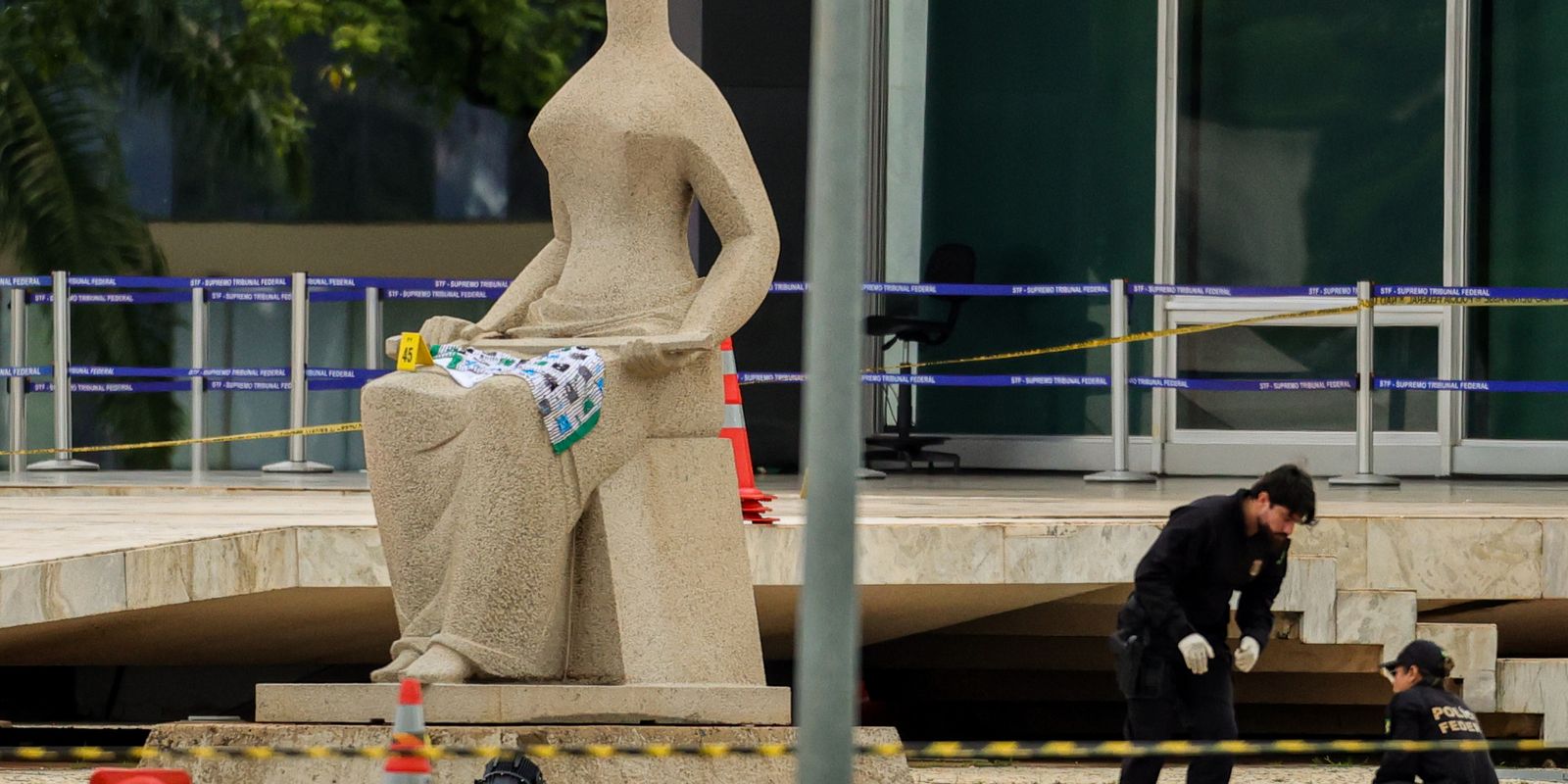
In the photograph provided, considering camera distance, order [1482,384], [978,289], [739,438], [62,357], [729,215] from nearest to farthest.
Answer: [729,215], [739,438], [1482,384], [978,289], [62,357]

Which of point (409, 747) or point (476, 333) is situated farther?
point (476, 333)

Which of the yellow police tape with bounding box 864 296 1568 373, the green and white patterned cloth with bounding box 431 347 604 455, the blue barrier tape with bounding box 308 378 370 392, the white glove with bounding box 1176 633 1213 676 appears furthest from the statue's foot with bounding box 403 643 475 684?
the blue barrier tape with bounding box 308 378 370 392

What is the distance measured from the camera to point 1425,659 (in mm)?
7941

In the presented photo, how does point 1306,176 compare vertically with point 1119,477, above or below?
above

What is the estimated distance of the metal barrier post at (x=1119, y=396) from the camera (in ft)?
49.9

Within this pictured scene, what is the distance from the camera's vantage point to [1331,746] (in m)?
5.89

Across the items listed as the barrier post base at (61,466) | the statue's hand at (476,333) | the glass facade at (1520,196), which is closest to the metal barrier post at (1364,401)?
the glass facade at (1520,196)

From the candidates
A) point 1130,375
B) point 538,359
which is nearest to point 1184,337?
point 1130,375

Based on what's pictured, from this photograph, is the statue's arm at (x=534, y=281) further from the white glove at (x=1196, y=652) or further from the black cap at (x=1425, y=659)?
the black cap at (x=1425, y=659)

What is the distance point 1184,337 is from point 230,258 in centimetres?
748

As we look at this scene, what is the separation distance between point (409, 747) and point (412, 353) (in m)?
1.99

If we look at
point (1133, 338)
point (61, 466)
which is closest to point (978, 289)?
point (1133, 338)

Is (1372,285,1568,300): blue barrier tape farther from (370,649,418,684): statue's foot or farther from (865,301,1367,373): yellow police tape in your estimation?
(370,649,418,684): statue's foot

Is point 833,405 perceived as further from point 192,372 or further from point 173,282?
point 173,282
